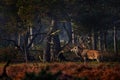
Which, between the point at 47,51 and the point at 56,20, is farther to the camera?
the point at 47,51

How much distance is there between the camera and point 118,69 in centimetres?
2362

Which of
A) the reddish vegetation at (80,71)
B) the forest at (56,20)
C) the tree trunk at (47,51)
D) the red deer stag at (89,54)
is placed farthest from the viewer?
the tree trunk at (47,51)

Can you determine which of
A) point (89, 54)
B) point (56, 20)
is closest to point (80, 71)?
point (89, 54)

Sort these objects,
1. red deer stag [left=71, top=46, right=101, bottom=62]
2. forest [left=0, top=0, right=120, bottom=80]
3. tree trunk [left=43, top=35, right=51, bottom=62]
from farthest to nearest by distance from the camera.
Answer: tree trunk [left=43, top=35, right=51, bottom=62] → red deer stag [left=71, top=46, right=101, bottom=62] → forest [left=0, top=0, right=120, bottom=80]

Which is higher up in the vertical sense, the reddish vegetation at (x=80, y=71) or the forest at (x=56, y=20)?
the forest at (x=56, y=20)

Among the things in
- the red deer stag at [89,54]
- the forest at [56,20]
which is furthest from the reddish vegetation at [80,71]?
the red deer stag at [89,54]

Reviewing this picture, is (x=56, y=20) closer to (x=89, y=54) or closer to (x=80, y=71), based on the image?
(x=89, y=54)

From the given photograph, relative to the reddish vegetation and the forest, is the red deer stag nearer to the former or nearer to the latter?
the forest

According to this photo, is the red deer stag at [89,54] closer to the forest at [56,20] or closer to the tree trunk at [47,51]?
the forest at [56,20]

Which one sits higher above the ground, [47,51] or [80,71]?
[47,51]

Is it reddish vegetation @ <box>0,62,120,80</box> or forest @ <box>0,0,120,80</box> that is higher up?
forest @ <box>0,0,120,80</box>

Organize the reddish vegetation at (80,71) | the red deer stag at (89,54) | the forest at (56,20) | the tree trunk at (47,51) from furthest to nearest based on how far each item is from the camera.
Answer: the tree trunk at (47,51) → the red deer stag at (89,54) → the forest at (56,20) → the reddish vegetation at (80,71)

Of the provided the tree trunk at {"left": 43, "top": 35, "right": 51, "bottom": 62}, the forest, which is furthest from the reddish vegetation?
the tree trunk at {"left": 43, "top": 35, "right": 51, "bottom": 62}

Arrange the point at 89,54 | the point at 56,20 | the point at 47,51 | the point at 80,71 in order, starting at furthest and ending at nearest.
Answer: the point at 47,51 → the point at 56,20 → the point at 89,54 → the point at 80,71
